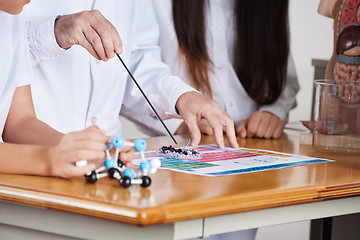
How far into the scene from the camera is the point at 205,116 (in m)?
1.56

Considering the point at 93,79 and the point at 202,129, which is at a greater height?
the point at 93,79

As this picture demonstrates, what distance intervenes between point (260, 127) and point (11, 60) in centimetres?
81

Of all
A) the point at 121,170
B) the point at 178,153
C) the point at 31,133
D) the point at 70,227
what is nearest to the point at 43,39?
the point at 31,133

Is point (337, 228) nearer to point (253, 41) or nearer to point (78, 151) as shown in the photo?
point (253, 41)

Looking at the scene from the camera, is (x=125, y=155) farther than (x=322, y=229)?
No

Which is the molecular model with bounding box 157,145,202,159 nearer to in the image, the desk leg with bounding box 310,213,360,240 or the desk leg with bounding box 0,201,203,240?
the desk leg with bounding box 0,201,203,240

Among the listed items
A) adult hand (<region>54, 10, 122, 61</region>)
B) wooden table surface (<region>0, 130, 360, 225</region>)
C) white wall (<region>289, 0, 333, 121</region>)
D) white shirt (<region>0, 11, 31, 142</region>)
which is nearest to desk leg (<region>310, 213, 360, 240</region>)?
wooden table surface (<region>0, 130, 360, 225</region>)

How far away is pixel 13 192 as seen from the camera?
39.7 inches

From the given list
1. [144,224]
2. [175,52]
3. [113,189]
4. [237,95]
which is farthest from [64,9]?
[144,224]

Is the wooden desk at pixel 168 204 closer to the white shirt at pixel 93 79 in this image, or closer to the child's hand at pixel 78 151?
the child's hand at pixel 78 151

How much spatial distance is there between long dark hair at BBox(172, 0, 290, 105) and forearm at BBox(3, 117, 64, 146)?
81cm

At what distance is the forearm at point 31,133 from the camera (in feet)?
4.25

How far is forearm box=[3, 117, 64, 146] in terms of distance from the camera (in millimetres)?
1295

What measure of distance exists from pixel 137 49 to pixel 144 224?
3.94 ft
